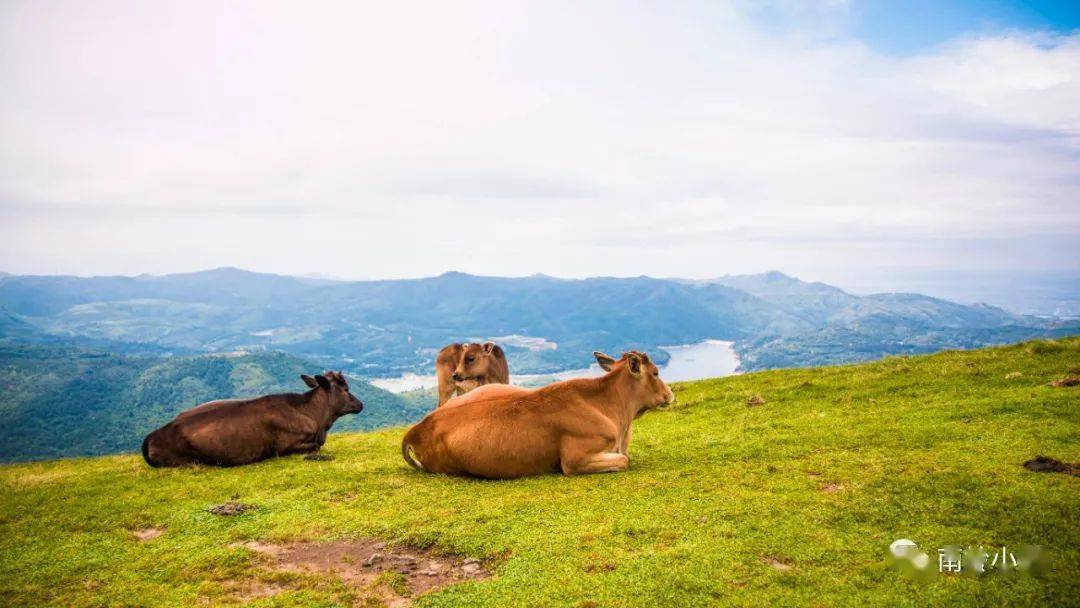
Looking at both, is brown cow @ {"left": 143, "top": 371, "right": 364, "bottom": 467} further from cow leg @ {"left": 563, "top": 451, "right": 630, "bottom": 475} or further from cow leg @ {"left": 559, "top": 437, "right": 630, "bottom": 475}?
cow leg @ {"left": 563, "top": 451, "right": 630, "bottom": 475}

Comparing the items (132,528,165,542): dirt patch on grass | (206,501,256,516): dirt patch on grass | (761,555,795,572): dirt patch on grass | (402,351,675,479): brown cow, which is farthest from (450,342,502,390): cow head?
(761,555,795,572): dirt patch on grass

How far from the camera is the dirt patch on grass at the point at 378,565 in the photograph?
22.4 feet

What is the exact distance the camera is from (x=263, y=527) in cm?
908

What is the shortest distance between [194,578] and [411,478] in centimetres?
466

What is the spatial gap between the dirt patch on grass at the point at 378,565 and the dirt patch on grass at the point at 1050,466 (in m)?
7.66

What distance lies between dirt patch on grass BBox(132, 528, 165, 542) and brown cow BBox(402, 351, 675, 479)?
4396 mm

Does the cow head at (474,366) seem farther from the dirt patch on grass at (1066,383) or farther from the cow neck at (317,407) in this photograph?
the dirt patch on grass at (1066,383)

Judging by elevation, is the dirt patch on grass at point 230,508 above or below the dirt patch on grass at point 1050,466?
below

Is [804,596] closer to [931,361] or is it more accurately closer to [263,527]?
[263,527]

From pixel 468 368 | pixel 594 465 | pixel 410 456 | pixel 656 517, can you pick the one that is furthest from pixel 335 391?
→ pixel 656 517

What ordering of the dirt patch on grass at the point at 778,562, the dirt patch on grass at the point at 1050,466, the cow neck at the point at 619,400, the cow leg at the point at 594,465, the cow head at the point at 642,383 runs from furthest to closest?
1. the cow head at the point at 642,383
2. the cow neck at the point at 619,400
3. the cow leg at the point at 594,465
4. the dirt patch on grass at the point at 1050,466
5. the dirt patch on grass at the point at 778,562

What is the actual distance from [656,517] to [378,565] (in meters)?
3.60

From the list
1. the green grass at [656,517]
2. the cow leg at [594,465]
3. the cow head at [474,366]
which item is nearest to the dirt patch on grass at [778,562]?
the green grass at [656,517]

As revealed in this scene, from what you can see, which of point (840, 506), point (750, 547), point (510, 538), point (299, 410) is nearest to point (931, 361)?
point (840, 506)
